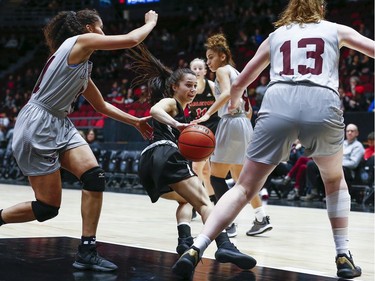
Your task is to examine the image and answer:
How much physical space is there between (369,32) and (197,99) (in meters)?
8.20

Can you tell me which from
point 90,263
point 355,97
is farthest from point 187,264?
point 355,97

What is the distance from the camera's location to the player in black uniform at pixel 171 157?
4.01m

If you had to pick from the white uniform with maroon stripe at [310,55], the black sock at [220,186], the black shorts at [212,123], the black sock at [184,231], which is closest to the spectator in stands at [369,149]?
the black shorts at [212,123]

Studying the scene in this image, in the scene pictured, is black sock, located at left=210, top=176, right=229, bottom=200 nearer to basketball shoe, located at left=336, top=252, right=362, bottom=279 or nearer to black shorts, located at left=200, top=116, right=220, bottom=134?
black shorts, located at left=200, top=116, right=220, bottom=134

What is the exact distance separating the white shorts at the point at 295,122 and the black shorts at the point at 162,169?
0.75 m

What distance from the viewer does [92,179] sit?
3.62 metres

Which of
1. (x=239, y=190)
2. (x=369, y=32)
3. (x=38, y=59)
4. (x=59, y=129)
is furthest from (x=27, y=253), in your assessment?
(x=38, y=59)

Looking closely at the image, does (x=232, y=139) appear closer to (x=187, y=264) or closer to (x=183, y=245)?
(x=183, y=245)

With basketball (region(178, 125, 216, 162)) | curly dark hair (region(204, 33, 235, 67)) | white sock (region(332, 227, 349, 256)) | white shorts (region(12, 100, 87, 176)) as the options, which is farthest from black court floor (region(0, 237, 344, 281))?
curly dark hair (region(204, 33, 235, 67))

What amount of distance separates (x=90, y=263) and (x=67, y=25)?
134 centimetres

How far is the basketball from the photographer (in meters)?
3.92

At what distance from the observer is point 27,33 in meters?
25.1

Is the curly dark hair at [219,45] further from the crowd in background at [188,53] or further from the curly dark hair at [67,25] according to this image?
the crowd in background at [188,53]

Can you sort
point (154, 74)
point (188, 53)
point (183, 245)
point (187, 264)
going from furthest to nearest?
point (188, 53) → point (154, 74) → point (183, 245) → point (187, 264)
